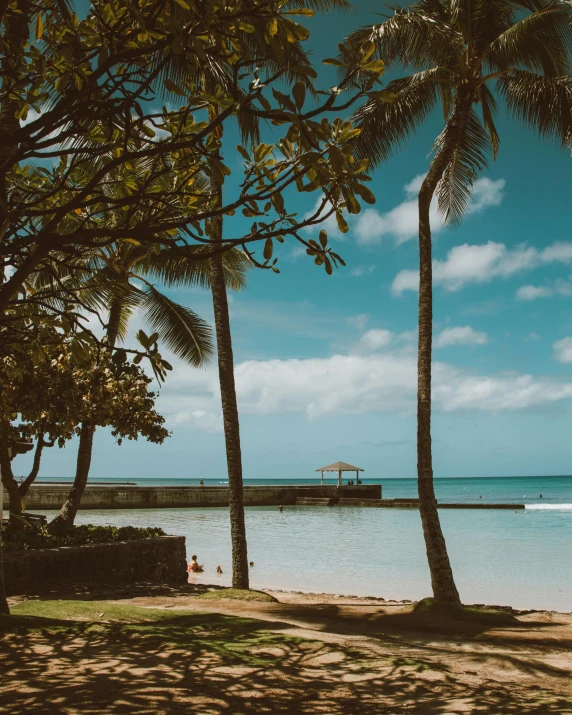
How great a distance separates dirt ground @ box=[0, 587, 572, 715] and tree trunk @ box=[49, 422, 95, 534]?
827 centimetres

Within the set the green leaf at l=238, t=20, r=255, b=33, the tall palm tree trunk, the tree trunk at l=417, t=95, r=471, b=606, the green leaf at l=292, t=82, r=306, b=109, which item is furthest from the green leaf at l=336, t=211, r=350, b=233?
the tall palm tree trunk

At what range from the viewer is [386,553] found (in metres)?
25.1

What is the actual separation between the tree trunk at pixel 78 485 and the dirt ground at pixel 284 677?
27.1 ft

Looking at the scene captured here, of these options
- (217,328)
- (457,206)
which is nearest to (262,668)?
(217,328)

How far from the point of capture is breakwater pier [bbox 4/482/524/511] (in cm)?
4681

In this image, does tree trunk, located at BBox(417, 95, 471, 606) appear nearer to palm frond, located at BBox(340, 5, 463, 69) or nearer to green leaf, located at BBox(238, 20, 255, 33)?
palm frond, located at BBox(340, 5, 463, 69)

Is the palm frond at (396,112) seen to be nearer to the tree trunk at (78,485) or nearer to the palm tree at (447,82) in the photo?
the palm tree at (447,82)

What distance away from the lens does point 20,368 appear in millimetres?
5836

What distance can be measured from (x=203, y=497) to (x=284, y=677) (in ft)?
162

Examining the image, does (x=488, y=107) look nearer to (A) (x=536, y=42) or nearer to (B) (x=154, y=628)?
(A) (x=536, y=42)

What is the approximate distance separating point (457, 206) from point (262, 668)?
35.6 feet

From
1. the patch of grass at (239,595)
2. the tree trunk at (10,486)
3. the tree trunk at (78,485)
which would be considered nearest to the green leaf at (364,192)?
the patch of grass at (239,595)

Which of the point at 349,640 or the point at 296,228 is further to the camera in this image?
the point at 349,640

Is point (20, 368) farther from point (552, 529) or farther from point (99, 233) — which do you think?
point (552, 529)
